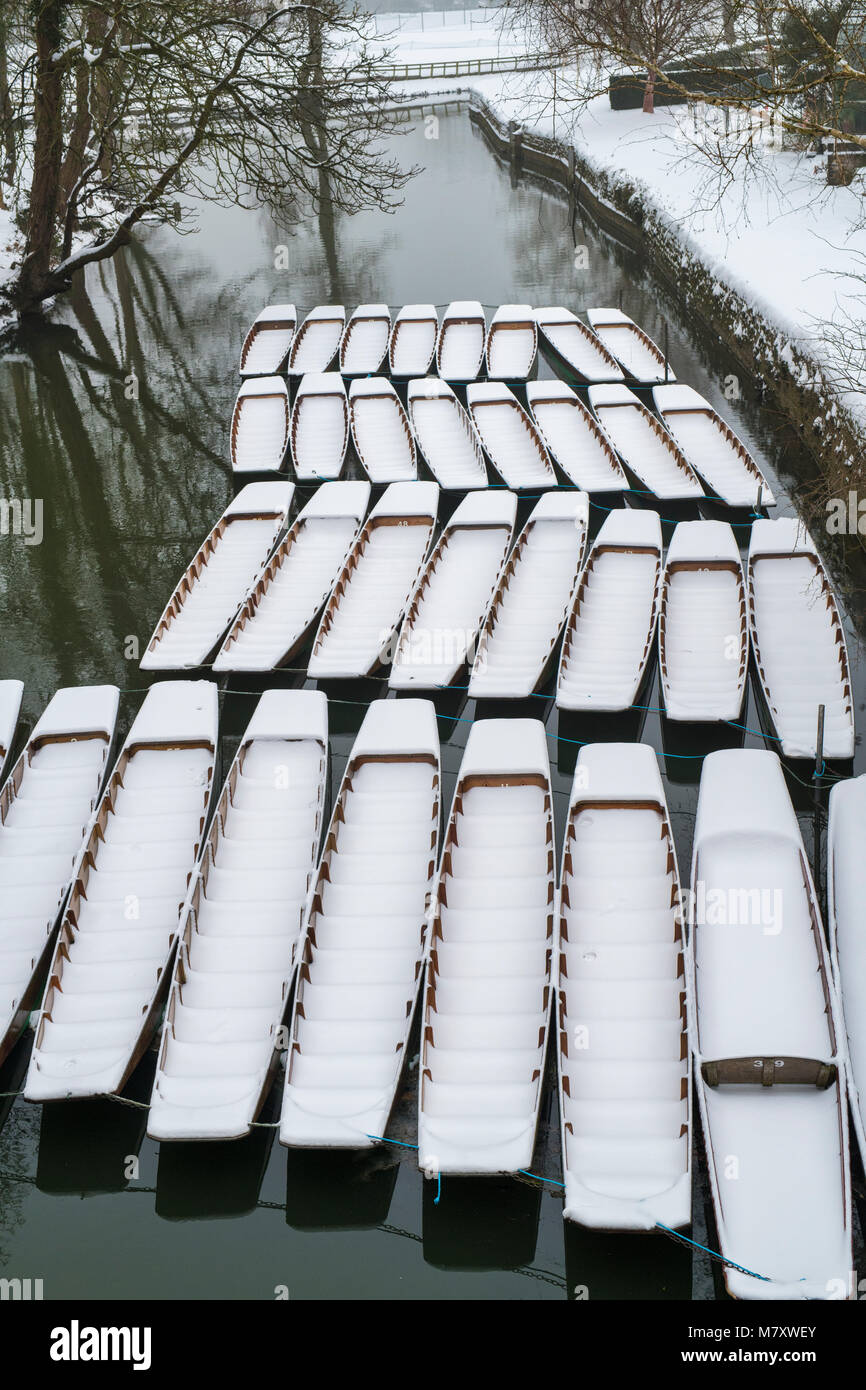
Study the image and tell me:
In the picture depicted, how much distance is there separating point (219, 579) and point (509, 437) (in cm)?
696

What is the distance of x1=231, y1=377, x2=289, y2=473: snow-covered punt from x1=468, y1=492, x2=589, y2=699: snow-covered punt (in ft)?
20.1

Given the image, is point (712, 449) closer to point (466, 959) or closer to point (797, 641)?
point (797, 641)

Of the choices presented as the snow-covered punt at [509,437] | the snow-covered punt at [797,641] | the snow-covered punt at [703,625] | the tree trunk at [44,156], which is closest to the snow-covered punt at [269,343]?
the snow-covered punt at [509,437]

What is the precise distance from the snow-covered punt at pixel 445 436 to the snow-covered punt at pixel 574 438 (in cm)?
141

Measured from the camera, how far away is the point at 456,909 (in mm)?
11680

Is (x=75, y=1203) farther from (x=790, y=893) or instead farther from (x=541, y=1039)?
(x=790, y=893)

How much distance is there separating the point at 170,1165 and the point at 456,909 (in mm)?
3633

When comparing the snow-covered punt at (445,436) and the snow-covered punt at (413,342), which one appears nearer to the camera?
the snow-covered punt at (445,436)

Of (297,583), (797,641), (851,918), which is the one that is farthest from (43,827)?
(797,641)

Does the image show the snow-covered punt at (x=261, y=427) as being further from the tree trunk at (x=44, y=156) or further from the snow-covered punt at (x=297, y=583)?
the tree trunk at (x=44, y=156)

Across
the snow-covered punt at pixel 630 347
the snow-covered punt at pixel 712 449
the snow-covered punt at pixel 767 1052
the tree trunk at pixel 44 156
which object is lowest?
the snow-covered punt at pixel 767 1052

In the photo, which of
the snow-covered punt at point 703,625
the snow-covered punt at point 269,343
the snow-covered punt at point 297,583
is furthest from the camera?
the snow-covered punt at point 269,343

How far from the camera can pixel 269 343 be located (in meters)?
27.8

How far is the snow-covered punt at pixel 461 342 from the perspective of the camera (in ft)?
84.3
